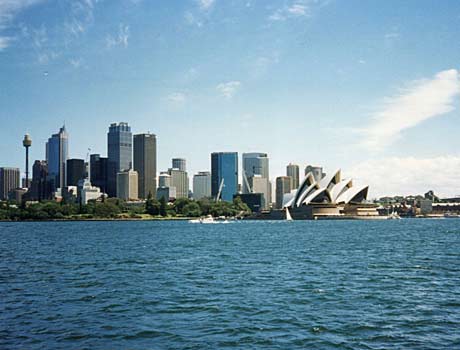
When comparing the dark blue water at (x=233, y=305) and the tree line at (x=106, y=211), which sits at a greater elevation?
the tree line at (x=106, y=211)

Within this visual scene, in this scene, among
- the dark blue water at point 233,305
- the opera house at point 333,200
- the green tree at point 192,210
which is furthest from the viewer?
the green tree at point 192,210

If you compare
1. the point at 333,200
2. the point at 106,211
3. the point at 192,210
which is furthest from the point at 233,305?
the point at 192,210

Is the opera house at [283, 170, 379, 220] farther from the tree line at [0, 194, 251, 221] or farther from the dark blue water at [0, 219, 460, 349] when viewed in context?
the dark blue water at [0, 219, 460, 349]

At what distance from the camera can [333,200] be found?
15612cm

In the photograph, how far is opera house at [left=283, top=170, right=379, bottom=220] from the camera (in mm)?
154375

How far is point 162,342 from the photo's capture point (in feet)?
48.8

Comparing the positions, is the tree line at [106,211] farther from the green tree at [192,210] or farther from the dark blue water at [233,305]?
the dark blue water at [233,305]

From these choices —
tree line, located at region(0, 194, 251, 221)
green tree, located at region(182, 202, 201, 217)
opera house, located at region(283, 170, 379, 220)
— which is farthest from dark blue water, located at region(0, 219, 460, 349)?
green tree, located at region(182, 202, 201, 217)

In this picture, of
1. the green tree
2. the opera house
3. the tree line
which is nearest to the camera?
the opera house

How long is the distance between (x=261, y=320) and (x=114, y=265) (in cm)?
1860

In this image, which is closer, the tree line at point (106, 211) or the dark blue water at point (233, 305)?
the dark blue water at point (233, 305)

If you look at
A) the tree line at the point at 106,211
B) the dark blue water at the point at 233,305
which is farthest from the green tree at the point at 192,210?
the dark blue water at the point at 233,305

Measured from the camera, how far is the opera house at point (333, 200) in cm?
15438

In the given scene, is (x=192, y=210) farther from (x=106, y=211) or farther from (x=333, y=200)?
(x=333, y=200)
